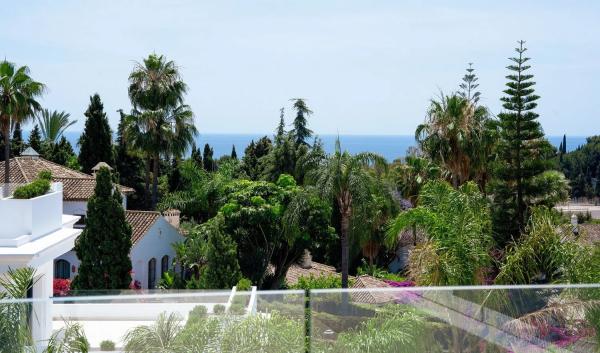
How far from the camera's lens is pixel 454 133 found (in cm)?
2512

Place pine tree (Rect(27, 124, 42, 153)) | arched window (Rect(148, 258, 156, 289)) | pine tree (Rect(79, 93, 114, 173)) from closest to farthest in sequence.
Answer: arched window (Rect(148, 258, 156, 289)) → pine tree (Rect(79, 93, 114, 173)) → pine tree (Rect(27, 124, 42, 153))

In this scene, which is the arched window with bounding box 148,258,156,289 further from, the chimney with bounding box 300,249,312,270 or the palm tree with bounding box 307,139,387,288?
the palm tree with bounding box 307,139,387,288

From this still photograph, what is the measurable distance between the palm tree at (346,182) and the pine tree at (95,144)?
15904 mm

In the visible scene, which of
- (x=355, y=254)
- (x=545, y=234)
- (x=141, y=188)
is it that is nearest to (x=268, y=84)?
(x=141, y=188)

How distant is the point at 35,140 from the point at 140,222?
15168mm

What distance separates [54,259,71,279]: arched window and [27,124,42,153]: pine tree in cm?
1352

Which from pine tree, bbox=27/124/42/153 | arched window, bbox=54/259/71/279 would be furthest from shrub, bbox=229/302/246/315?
pine tree, bbox=27/124/42/153

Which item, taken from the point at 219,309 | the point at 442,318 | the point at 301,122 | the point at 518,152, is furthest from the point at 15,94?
the point at 442,318

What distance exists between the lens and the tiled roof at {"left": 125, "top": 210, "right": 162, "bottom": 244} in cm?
2473

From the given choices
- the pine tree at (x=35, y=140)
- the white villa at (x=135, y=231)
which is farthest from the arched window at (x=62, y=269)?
the pine tree at (x=35, y=140)

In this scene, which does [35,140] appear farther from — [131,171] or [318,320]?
[318,320]

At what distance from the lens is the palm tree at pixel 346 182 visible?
72.8 feet

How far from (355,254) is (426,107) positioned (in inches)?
262

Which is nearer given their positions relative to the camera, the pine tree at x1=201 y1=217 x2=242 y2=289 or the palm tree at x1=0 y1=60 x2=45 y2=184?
the pine tree at x1=201 y1=217 x2=242 y2=289
